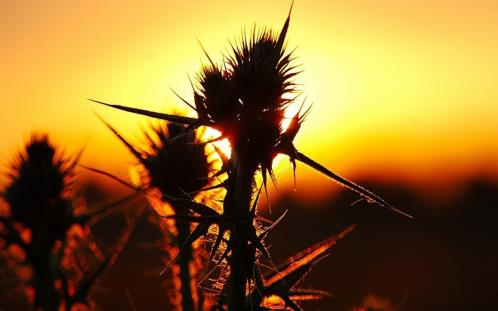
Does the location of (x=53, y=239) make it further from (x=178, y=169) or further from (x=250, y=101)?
(x=250, y=101)

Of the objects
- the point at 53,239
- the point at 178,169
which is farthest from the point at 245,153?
the point at 53,239

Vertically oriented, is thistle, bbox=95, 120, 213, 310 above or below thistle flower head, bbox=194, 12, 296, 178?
below

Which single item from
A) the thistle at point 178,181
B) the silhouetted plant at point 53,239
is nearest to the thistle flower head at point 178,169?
the thistle at point 178,181

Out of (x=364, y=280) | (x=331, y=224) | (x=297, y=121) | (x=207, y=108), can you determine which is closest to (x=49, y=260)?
(x=207, y=108)

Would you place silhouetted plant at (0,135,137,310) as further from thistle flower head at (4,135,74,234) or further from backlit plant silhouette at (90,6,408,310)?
backlit plant silhouette at (90,6,408,310)

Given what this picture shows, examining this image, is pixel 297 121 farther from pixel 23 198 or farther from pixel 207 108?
pixel 23 198

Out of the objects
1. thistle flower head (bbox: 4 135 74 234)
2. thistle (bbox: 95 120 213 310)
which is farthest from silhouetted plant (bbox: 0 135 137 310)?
thistle (bbox: 95 120 213 310)
